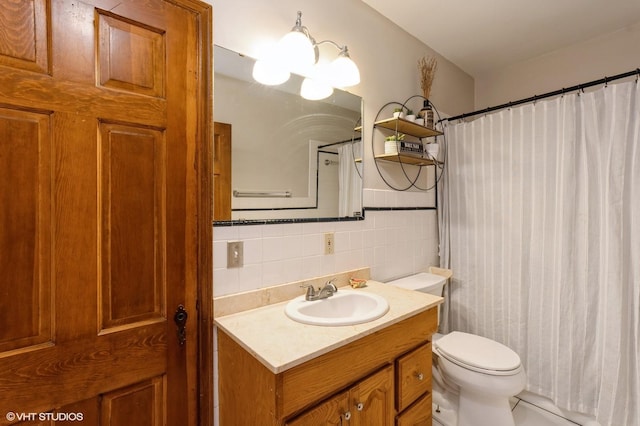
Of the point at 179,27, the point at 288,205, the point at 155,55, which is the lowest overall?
the point at 288,205

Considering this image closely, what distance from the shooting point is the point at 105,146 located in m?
0.94

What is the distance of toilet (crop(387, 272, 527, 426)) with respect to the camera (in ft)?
4.70

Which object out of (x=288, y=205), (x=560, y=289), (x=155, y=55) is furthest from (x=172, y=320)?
(x=560, y=289)

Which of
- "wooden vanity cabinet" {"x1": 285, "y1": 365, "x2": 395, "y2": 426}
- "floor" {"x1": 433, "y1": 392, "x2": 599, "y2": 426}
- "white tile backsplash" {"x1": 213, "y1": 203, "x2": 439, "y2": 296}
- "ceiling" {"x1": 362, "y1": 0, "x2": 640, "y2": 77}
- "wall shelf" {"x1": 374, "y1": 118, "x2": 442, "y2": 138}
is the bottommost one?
"floor" {"x1": 433, "y1": 392, "x2": 599, "y2": 426}

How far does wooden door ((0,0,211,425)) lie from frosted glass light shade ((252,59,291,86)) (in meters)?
0.25

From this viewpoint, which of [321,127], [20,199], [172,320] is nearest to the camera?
[20,199]

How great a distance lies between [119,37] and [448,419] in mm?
2376

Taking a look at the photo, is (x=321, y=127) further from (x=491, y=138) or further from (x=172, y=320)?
(x=491, y=138)

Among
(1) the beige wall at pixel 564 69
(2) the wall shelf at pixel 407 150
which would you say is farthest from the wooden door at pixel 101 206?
(1) the beige wall at pixel 564 69

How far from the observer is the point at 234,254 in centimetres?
123

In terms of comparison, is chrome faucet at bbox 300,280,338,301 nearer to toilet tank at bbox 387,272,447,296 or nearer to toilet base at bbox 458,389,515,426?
toilet tank at bbox 387,272,447,296

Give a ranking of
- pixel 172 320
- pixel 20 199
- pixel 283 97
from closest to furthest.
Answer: pixel 20 199, pixel 172 320, pixel 283 97

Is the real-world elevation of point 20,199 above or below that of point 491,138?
below

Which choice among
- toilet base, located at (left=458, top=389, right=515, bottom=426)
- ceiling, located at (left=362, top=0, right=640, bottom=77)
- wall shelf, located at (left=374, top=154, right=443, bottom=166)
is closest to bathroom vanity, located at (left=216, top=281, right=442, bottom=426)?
toilet base, located at (left=458, top=389, right=515, bottom=426)
